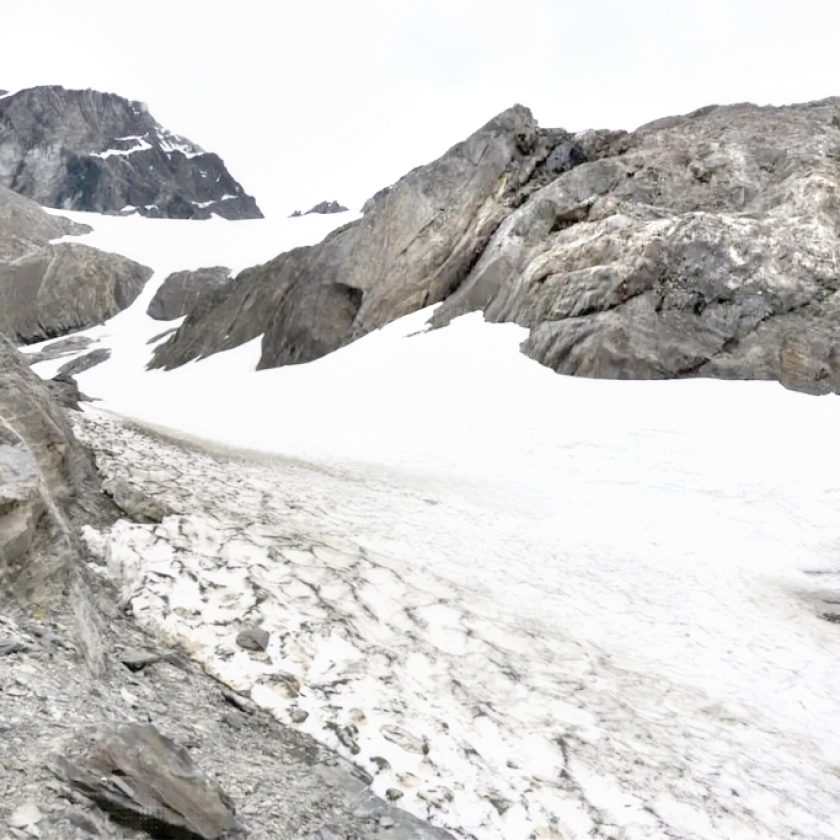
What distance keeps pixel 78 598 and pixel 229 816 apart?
2.73 m

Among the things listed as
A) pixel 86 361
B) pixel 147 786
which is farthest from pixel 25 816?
pixel 86 361

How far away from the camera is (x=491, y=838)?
453 cm

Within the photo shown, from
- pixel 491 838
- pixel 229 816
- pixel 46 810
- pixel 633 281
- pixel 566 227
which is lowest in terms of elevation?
pixel 491 838

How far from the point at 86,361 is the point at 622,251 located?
1893 inches

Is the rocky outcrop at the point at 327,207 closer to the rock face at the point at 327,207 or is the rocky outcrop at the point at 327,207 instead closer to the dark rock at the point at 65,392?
the rock face at the point at 327,207

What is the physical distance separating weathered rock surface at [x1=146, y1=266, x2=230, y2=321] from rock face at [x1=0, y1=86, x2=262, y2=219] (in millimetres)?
85625

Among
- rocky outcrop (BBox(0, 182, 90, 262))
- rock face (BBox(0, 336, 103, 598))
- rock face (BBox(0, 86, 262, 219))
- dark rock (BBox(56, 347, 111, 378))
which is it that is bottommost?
dark rock (BBox(56, 347, 111, 378))

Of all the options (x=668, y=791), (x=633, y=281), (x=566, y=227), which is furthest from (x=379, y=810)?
(x=566, y=227)

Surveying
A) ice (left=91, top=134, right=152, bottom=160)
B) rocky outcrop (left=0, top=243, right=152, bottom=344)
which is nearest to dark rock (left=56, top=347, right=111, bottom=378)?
rocky outcrop (left=0, top=243, right=152, bottom=344)

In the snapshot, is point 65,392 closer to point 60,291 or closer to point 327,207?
point 60,291

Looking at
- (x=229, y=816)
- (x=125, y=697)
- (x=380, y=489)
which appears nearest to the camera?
(x=229, y=816)

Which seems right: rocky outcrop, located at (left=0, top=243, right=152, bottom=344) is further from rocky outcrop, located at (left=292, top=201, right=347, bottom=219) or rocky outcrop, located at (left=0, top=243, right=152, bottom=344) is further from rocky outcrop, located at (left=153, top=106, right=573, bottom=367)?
rocky outcrop, located at (left=292, top=201, right=347, bottom=219)

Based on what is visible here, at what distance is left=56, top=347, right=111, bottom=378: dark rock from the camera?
181 ft

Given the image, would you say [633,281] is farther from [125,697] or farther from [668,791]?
[125,697]
